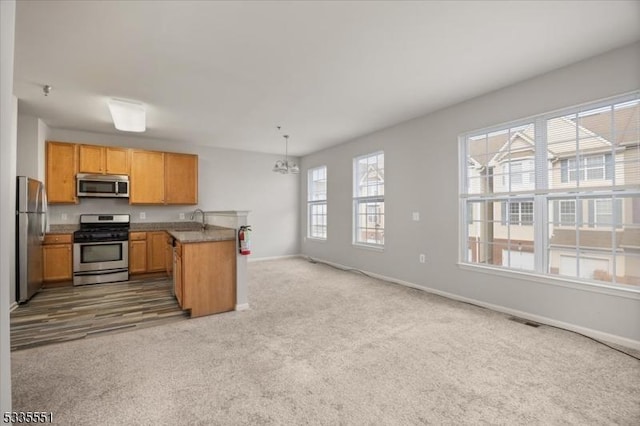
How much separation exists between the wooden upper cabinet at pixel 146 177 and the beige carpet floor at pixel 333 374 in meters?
3.30

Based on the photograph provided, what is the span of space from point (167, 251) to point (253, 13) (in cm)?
460

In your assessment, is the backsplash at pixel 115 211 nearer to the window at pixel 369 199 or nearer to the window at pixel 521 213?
the window at pixel 369 199

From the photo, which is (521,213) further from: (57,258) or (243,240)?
(57,258)

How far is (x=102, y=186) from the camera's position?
516 centimetres

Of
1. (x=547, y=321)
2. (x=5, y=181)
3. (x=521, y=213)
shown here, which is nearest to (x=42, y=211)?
(x=5, y=181)

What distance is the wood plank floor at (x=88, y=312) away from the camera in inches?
115

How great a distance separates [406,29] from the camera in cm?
239

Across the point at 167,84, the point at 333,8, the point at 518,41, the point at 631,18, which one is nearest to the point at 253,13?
the point at 333,8

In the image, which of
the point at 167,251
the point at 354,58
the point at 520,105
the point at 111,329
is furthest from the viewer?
the point at 167,251

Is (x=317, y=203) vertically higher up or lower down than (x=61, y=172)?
lower down

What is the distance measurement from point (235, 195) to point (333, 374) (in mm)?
5356

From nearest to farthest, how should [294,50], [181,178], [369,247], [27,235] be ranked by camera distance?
[294,50] → [27,235] → [369,247] → [181,178]

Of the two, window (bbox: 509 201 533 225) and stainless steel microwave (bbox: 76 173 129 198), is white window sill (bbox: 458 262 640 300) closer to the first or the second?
window (bbox: 509 201 533 225)

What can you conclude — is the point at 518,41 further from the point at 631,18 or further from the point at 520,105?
the point at 520,105
